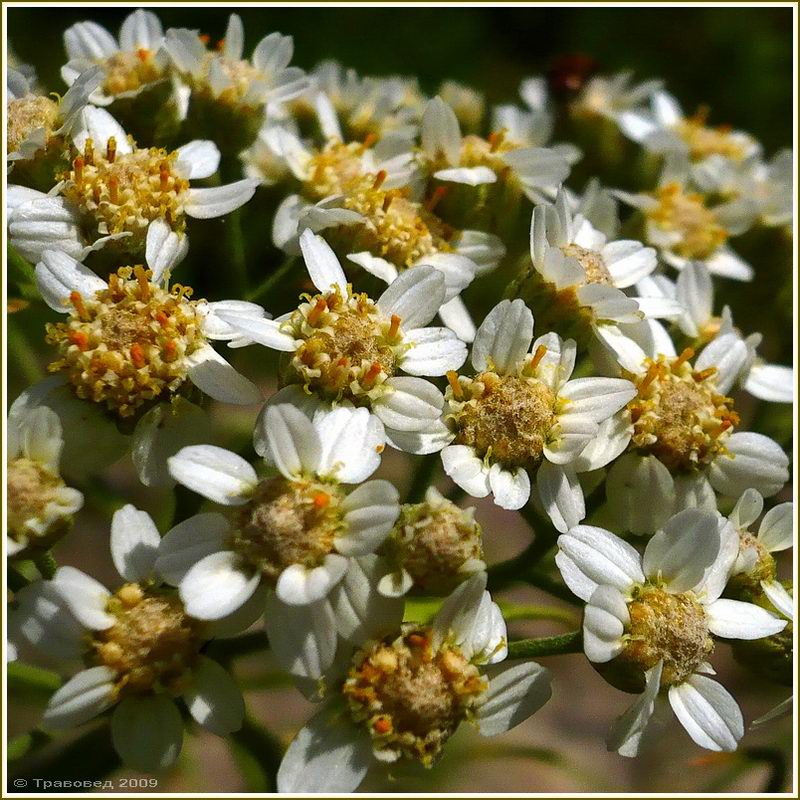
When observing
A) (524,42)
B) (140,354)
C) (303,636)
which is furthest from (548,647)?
(524,42)

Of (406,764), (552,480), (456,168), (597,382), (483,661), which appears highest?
(456,168)

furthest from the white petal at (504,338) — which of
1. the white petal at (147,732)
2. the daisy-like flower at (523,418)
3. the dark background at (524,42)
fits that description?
the dark background at (524,42)

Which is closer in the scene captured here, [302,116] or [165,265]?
[165,265]

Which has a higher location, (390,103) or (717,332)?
(390,103)

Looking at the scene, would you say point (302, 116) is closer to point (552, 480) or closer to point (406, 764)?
point (552, 480)

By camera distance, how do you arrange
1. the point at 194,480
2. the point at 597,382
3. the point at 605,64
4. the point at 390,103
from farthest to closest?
the point at 605,64 → the point at 390,103 → the point at 597,382 → the point at 194,480

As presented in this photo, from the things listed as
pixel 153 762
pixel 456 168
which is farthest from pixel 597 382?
pixel 153 762

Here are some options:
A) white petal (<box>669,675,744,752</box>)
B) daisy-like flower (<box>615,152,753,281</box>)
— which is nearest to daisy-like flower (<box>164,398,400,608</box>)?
white petal (<box>669,675,744,752</box>)
